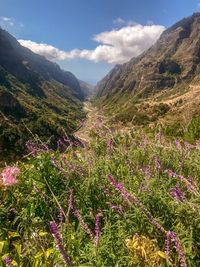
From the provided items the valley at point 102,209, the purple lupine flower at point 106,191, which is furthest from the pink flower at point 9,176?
the purple lupine flower at point 106,191

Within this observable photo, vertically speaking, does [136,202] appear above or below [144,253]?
above

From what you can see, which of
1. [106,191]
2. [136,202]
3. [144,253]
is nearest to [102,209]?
[106,191]

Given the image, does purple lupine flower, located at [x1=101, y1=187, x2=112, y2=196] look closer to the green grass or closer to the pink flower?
the green grass

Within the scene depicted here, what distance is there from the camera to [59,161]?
6.63 metres

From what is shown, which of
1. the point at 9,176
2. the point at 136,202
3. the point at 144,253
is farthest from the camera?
the point at 9,176

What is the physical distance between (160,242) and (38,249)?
183cm

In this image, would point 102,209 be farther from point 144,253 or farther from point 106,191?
point 144,253

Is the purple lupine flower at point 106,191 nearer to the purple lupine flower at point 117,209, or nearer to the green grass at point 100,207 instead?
the green grass at point 100,207

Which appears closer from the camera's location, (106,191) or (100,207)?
(106,191)

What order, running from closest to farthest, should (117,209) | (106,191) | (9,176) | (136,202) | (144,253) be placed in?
(144,253)
(136,202)
(117,209)
(106,191)
(9,176)

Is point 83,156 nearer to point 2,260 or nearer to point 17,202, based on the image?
point 17,202

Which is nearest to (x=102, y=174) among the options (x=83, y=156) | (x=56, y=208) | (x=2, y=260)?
(x=56, y=208)

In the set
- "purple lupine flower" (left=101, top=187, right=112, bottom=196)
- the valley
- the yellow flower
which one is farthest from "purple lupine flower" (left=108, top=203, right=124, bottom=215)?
the yellow flower

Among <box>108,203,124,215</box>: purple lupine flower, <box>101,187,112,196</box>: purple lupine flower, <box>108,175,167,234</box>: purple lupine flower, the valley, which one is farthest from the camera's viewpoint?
<box>101,187,112,196</box>: purple lupine flower
